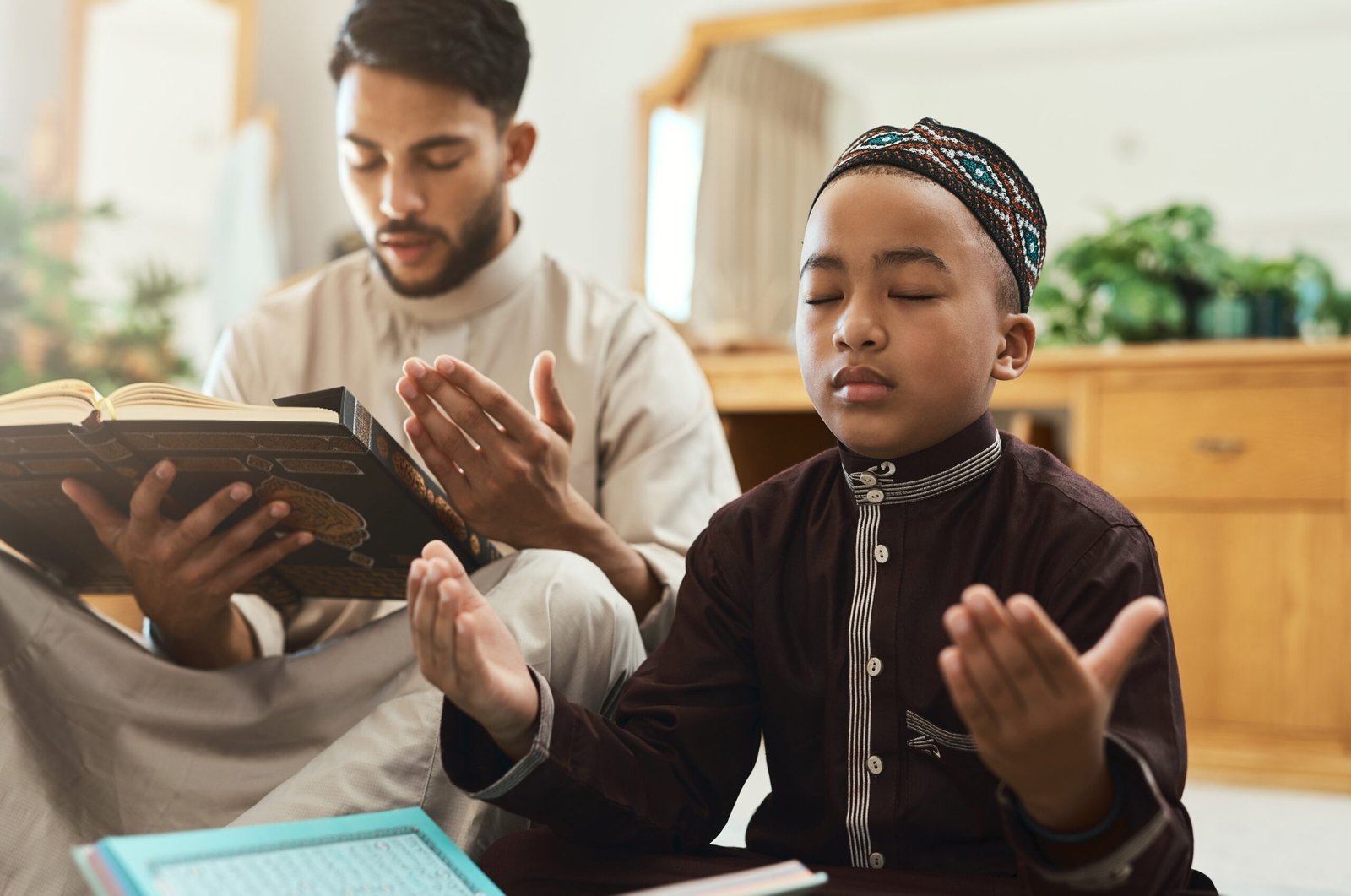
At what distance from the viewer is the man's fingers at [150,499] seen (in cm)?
111

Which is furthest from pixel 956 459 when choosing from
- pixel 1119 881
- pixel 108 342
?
pixel 108 342

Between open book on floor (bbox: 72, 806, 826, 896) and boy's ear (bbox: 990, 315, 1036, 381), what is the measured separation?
1.38 ft

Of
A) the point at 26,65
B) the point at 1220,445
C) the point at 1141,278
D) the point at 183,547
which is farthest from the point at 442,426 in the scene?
the point at 26,65

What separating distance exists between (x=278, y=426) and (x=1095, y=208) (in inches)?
94.4

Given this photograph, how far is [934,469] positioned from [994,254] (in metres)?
0.17

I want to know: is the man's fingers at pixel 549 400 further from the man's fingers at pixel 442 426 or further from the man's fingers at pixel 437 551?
the man's fingers at pixel 437 551

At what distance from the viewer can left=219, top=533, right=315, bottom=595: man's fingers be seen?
1204 millimetres

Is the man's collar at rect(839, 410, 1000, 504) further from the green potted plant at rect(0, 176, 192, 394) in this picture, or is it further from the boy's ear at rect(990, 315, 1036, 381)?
the green potted plant at rect(0, 176, 192, 394)

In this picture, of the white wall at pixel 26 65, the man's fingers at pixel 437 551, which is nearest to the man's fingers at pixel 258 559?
the man's fingers at pixel 437 551

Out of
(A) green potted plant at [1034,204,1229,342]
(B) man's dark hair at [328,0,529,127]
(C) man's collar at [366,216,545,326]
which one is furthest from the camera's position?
(A) green potted plant at [1034,204,1229,342]

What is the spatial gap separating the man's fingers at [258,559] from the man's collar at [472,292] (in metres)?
0.50

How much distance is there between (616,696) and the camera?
3.92 ft

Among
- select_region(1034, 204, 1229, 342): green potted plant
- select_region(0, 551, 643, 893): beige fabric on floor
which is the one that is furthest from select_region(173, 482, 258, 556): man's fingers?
Result: select_region(1034, 204, 1229, 342): green potted plant

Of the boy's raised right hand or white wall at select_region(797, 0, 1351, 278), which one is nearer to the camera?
the boy's raised right hand
